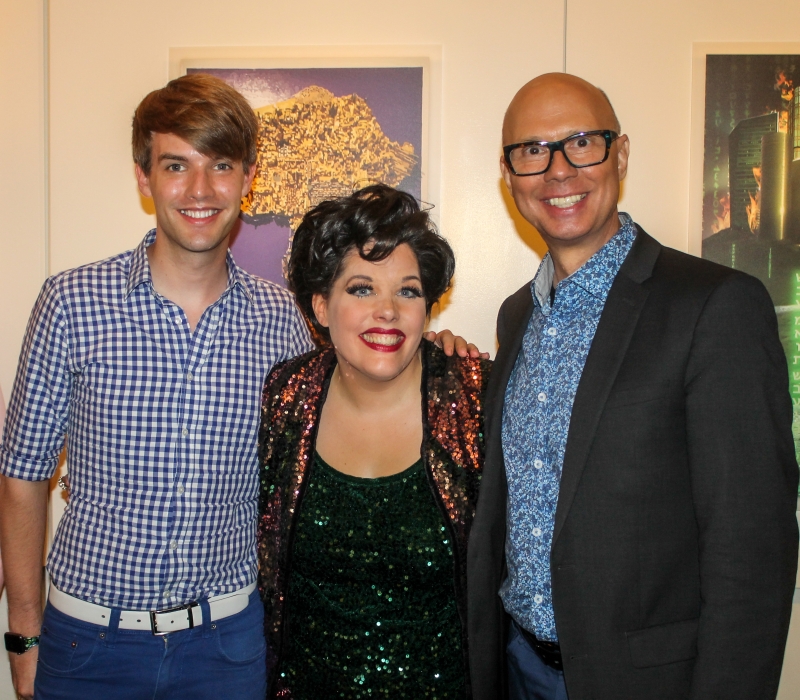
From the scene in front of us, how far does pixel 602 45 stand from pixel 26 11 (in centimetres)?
208

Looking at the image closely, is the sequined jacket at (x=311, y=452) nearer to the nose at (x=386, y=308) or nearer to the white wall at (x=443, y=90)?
the nose at (x=386, y=308)

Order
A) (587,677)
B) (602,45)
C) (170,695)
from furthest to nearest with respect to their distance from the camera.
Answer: (602,45), (170,695), (587,677)

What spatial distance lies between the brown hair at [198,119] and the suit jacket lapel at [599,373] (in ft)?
3.68

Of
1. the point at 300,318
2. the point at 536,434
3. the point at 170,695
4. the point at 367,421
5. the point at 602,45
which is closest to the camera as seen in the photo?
the point at 536,434

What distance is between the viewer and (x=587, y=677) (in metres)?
1.51

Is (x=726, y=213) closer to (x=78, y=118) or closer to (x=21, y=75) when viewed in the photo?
(x=78, y=118)

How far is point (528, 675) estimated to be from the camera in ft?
5.70

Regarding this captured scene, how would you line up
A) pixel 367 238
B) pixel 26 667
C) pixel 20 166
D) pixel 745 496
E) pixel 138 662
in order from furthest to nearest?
1. pixel 20 166
2. pixel 26 667
3. pixel 367 238
4. pixel 138 662
5. pixel 745 496

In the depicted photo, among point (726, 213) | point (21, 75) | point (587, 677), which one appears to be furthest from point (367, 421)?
point (21, 75)

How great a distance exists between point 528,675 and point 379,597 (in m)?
0.42

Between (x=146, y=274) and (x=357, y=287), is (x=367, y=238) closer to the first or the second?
(x=357, y=287)

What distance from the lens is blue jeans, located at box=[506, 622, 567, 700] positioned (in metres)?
1.66

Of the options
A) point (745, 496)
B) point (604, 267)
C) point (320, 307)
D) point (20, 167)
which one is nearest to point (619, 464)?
point (745, 496)

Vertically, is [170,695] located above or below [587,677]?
below
